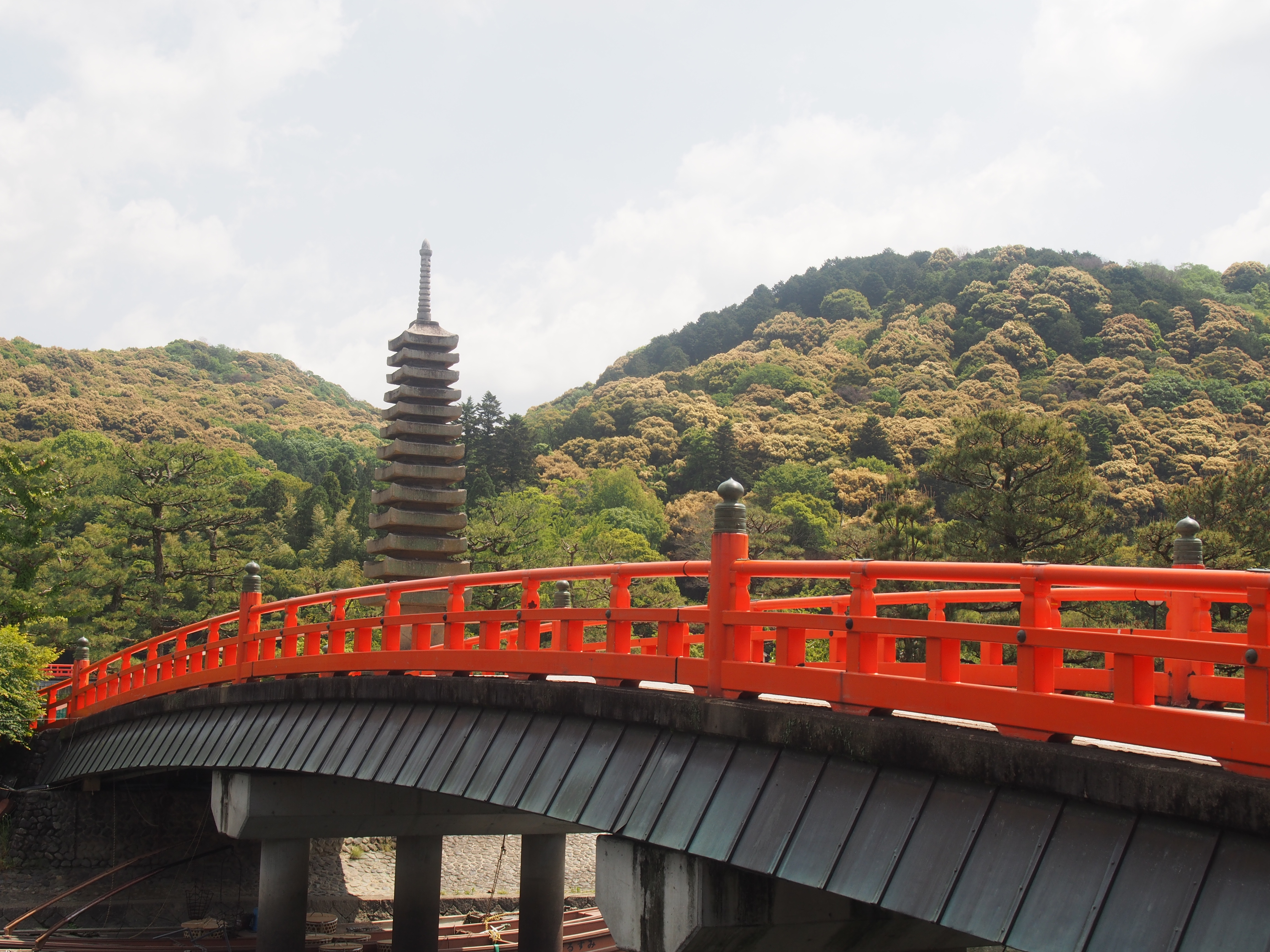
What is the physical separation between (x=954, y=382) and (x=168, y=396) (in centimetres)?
8126

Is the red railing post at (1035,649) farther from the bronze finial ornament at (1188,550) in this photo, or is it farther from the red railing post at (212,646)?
the red railing post at (212,646)

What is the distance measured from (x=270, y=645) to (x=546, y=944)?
5.57m

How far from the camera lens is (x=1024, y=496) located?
91.2 feet

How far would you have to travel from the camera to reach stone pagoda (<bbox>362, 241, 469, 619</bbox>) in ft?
133

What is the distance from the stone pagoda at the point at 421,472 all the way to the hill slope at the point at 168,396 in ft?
141

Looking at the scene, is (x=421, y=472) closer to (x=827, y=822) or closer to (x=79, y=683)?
(x=79, y=683)

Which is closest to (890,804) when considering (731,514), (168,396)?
(731,514)

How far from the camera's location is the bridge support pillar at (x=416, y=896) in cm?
1458

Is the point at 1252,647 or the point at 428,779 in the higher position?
the point at 1252,647

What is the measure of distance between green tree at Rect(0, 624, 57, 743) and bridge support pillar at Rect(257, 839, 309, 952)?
1084 centimetres

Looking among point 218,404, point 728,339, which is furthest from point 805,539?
point 218,404

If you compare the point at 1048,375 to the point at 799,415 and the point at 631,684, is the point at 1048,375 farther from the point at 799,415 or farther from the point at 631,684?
the point at 631,684

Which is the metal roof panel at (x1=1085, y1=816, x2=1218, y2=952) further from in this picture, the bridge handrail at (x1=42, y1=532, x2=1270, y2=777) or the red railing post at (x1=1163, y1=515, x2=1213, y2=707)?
the red railing post at (x1=1163, y1=515, x2=1213, y2=707)

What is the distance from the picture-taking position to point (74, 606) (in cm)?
3656
